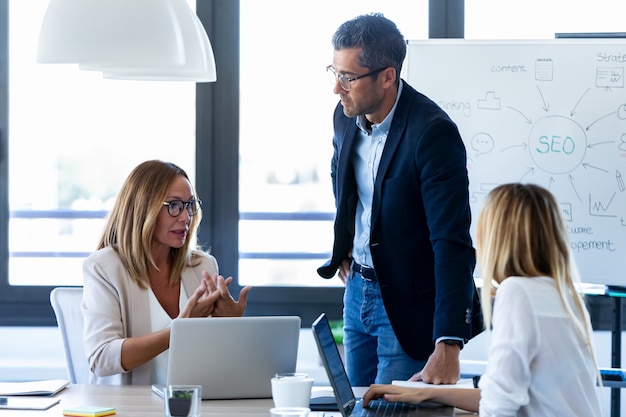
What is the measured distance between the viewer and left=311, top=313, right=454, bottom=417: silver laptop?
74.4 inches

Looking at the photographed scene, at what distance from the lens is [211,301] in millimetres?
2463

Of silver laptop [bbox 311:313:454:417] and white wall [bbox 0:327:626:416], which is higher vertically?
silver laptop [bbox 311:313:454:417]

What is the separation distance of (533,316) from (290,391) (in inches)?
23.8

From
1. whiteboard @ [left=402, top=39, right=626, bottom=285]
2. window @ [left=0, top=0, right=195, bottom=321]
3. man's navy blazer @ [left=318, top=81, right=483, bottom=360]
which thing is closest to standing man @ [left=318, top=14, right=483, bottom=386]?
man's navy blazer @ [left=318, top=81, right=483, bottom=360]

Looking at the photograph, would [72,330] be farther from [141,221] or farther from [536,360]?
[536,360]

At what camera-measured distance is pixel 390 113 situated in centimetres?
259

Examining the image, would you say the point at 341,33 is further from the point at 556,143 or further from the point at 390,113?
the point at 556,143

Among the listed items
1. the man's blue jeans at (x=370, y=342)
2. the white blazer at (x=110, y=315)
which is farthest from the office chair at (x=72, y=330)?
the man's blue jeans at (x=370, y=342)

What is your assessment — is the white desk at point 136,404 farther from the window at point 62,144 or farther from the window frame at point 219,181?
the window at point 62,144

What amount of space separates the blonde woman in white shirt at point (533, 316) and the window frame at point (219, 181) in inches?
97.5

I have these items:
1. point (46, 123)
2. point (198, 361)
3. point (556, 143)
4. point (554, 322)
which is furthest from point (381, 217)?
point (46, 123)

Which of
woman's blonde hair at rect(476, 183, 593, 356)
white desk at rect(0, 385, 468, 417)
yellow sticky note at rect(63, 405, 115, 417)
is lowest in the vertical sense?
white desk at rect(0, 385, 468, 417)

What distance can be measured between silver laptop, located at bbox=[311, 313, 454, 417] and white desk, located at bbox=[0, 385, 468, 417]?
0.10 feet

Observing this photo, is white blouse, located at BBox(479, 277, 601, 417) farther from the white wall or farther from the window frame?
the window frame
